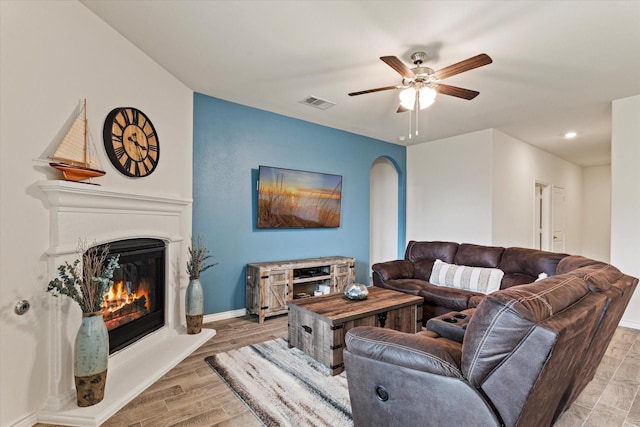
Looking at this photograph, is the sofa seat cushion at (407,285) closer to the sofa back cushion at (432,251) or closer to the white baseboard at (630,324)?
the sofa back cushion at (432,251)

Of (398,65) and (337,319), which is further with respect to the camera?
(337,319)

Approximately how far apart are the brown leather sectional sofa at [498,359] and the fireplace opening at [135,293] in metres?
1.97

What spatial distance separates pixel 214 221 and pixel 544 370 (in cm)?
343

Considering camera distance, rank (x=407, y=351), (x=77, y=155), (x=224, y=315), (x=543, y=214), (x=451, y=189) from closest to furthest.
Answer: (x=407, y=351) → (x=77, y=155) → (x=224, y=315) → (x=451, y=189) → (x=543, y=214)

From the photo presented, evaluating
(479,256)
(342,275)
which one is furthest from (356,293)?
(479,256)

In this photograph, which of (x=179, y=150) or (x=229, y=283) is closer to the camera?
(x=179, y=150)

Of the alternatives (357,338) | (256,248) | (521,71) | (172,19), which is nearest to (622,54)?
(521,71)

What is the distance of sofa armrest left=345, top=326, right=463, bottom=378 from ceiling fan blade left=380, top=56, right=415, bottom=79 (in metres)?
1.80

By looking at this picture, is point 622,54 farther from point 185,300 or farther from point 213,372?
point 185,300

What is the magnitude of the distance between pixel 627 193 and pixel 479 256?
1796 millimetres

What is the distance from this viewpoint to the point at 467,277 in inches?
149

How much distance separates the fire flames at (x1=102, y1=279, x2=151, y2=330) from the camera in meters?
2.50

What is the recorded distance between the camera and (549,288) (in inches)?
56.0

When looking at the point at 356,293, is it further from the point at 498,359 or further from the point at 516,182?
the point at 516,182
